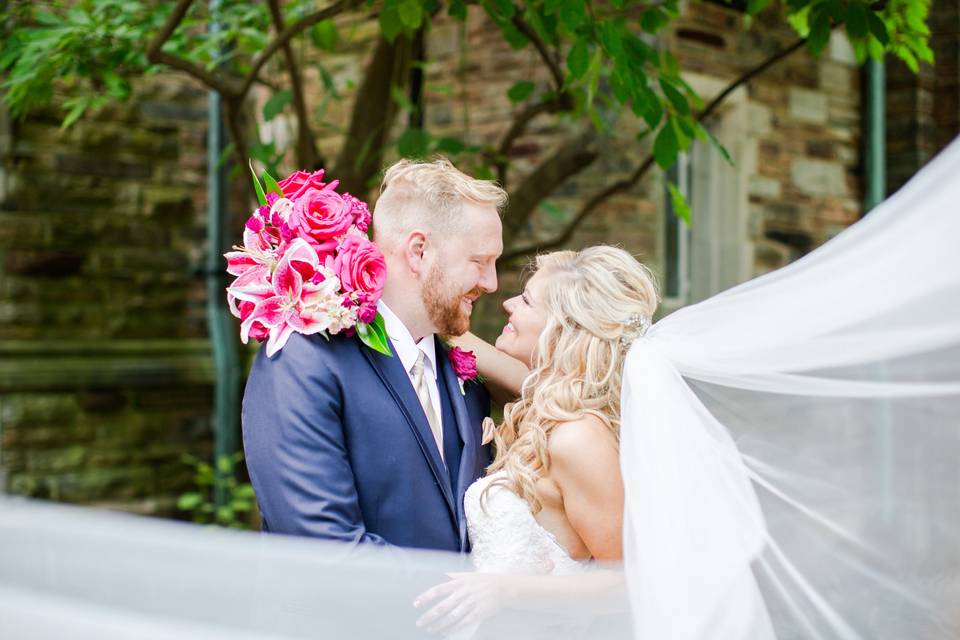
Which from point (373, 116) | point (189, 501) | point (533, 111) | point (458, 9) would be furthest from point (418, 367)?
point (189, 501)

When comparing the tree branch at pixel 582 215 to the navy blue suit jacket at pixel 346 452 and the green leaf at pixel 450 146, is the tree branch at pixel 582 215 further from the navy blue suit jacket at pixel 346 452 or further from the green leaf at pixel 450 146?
the navy blue suit jacket at pixel 346 452

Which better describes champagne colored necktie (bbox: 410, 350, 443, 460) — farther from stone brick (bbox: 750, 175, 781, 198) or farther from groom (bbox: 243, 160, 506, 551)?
stone brick (bbox: 750, 175, 781, 198)

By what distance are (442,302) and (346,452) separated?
45 cm

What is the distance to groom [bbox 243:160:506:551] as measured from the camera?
7.60 ft

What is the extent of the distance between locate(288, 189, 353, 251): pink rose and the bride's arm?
589 millimetres

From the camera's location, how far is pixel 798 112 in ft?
25.4

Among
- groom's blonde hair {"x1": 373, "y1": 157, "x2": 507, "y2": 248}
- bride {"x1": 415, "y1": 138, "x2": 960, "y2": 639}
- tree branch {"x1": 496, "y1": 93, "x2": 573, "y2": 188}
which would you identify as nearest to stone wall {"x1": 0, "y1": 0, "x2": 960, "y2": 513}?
tree branch {"x1": 496, "y1": 93, "x2": 573, "y2": 188}

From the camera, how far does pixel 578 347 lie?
2465 mm

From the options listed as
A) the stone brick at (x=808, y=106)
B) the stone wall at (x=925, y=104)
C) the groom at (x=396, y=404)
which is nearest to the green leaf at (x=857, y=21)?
the groom at (x=396, y=404)

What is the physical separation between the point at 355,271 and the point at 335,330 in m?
0.14

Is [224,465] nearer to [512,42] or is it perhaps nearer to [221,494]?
[221,494]

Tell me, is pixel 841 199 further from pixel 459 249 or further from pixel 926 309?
pixel 926 309

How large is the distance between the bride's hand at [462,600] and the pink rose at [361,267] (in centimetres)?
67

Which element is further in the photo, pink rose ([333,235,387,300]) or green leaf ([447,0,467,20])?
green leaf ([447,0,467,20])
